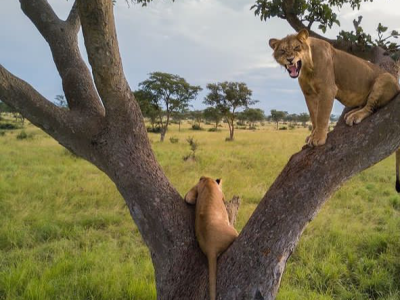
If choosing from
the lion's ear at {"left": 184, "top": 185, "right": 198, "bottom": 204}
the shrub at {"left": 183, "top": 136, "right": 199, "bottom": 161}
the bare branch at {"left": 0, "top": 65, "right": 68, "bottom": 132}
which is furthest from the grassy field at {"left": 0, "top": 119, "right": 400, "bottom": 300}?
the shrub at {"left": 183, "top": 136, "right": 199, "bottom": 161}

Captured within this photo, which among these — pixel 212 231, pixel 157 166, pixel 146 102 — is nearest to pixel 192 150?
pixel 146 102

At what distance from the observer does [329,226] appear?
270 inches

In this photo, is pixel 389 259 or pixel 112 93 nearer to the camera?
A: pixel 112 93

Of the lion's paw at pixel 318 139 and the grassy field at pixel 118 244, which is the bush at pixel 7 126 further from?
the lion's paw at pixel 318 139

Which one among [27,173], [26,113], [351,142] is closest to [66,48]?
[26,113]

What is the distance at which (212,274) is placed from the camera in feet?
8.34

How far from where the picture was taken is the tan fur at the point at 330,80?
8.81 feet

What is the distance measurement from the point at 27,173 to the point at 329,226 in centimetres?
1034

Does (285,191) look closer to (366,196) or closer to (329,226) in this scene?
(329,226)

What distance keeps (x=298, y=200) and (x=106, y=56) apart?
1.85 metres

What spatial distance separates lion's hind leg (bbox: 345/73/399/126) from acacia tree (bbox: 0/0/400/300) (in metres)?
0.14

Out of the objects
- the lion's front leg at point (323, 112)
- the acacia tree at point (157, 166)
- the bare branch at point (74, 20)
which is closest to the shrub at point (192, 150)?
the bare branch at point (74, 20)

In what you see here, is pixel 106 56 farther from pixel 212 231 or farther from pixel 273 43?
pixel 212 231

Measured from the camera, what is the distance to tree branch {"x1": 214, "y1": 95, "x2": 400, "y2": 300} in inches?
94.0
